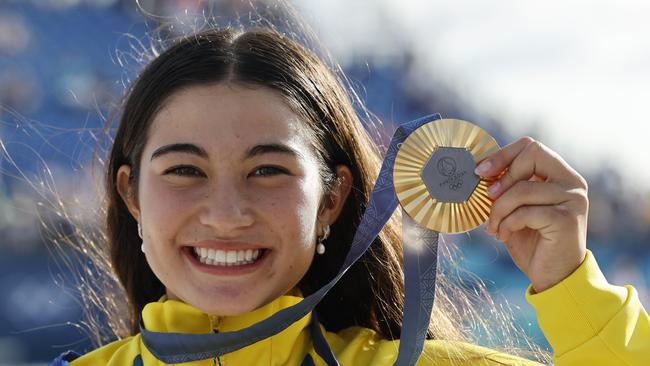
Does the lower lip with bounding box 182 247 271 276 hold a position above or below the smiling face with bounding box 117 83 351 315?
below

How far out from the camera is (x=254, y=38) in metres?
2.62

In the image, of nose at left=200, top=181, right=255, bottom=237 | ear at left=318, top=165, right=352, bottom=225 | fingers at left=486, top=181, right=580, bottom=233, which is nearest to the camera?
fingers at left=486, top=181, right=580, bottom=233

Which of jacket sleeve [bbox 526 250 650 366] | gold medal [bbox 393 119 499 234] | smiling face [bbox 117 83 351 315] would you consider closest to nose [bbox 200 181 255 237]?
smiling face [bbox 117 83 351 315]

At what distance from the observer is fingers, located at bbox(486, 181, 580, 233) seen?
199 cm

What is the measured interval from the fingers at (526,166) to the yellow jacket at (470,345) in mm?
197

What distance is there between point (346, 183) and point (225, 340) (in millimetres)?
611

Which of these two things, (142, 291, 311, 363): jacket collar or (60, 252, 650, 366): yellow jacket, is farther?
(142, 291, 311, 363): jacket collar

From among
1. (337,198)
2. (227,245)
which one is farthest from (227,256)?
(337,198)

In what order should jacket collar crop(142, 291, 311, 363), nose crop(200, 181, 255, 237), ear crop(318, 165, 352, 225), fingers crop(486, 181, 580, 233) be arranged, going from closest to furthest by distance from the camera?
fingers crop(486, 181, 580, 233) < nose crop(200, 181, 255, 237) < jacket collar crop(142, 291, 311, 363) < ear crop(318, 165, 352, 225)

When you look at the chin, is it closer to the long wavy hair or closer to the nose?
the nose

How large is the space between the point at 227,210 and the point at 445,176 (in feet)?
1.77

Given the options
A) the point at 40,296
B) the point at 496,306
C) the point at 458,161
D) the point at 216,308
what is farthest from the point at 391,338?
the point at 40,296

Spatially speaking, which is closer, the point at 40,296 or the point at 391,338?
the point at 391,338

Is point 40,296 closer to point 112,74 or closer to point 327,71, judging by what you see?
point 112,74
